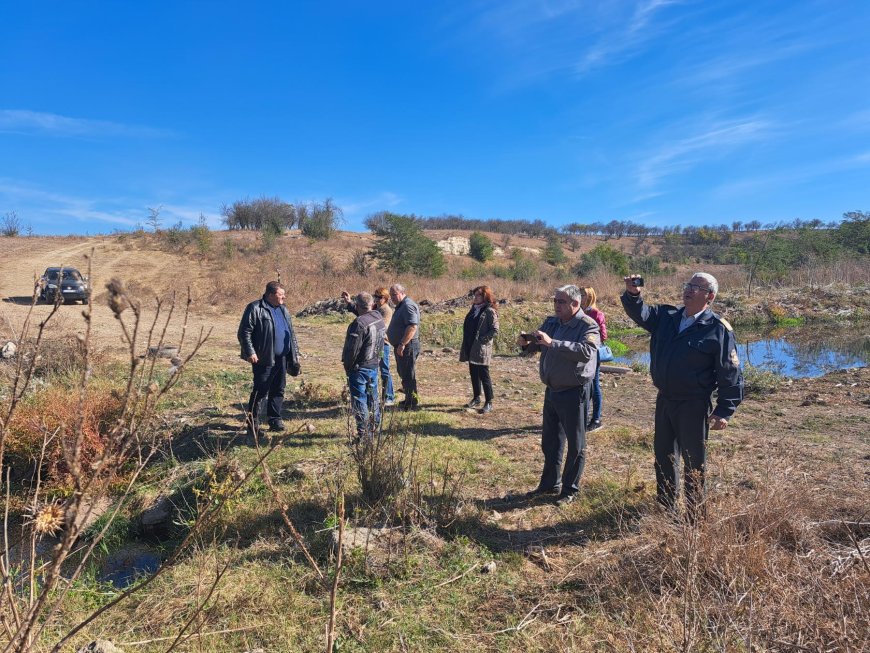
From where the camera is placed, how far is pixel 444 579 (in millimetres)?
3340

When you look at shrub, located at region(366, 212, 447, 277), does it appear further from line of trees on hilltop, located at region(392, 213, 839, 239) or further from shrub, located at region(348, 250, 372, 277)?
line of trees on hilltop, located at region(392, 213, 839, 239)

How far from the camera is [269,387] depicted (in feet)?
19.3

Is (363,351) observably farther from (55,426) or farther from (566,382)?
(55,426)

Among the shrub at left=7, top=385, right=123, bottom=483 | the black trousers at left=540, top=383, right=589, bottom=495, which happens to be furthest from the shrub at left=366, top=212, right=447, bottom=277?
the black trousers at left=540, top=383, right=589, bottom=495

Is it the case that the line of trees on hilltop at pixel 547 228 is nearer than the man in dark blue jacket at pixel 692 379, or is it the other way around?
the man in dark blue jacket at pixel 692 379

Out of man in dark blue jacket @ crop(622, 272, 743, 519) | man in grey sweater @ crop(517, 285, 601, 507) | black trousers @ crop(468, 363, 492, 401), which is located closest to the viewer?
man in dark blue jacket @ crop(622, 272, 743, 519)

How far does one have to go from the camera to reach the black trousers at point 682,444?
11.6ft

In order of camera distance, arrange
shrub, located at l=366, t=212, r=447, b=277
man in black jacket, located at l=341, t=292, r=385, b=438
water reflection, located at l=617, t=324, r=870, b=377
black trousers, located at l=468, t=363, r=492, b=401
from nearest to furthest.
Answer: man in black jacket, located at l=341, t=292, r=385, b=438 < black trousers, located at l=468, t=363, r=492, b=401 < water reflection, located at l=617, t=324, r=870, b=377 < shrub, located at l=366, t=212, r=447, b=277

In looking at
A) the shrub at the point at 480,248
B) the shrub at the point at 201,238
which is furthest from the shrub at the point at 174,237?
the shrub at the point at 480,248

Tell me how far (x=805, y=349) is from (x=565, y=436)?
15039 millimetres

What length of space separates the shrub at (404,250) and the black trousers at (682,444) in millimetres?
24264

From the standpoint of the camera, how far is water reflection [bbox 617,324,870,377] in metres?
13.0

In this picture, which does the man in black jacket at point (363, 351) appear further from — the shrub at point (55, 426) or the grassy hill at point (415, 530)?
the shrub at point (55, 426)

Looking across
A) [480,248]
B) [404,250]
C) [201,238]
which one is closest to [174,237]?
[201,238]
